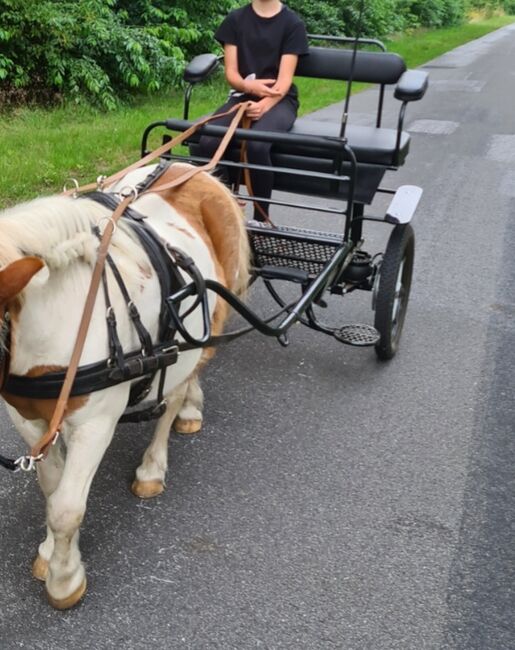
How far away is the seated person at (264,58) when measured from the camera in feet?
14.7

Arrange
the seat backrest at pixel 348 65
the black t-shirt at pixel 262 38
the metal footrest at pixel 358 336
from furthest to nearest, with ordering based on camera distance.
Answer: the seat backrest at pixel 348 65, the black t-shirt at pixel 262 38, the metal footrest at pixel 358 336

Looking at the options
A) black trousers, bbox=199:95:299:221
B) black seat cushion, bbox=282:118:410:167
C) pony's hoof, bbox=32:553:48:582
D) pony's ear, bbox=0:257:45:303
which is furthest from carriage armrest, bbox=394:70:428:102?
pony's hoof, bbox=32:553:48:582

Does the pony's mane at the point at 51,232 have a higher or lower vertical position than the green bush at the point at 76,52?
higher

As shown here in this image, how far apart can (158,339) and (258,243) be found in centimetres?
143

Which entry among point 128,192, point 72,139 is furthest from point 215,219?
point 72,139

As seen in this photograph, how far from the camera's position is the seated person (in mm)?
4484

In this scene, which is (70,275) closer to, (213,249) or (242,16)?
(213,249)

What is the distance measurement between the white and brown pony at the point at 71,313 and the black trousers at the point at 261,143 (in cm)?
107

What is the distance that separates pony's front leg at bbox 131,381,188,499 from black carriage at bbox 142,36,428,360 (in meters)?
0.50

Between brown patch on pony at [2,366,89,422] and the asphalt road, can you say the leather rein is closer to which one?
brown patch on pony at [2,366,89,422]

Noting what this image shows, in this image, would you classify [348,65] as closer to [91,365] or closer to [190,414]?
[190,414]

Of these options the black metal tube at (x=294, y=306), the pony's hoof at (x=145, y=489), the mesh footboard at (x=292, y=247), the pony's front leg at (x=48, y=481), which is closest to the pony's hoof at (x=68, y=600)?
the pony's front leg at (x=48, y=481)

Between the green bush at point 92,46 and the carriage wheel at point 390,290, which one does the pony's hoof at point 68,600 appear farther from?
the green bush at point 92,46

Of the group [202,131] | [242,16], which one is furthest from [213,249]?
[242,16]
